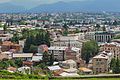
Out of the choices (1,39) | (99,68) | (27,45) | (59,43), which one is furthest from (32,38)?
(99,68)

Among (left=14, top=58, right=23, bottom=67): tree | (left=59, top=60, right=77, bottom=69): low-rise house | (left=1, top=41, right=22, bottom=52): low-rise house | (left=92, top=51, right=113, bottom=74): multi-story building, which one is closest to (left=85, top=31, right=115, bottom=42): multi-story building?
(left=1, top=41, right=22, bottom=52): low-rise house

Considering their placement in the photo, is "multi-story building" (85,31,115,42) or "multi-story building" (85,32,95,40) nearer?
"multi-story building" (85,31,115,42)

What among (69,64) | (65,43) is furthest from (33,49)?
(69,64)

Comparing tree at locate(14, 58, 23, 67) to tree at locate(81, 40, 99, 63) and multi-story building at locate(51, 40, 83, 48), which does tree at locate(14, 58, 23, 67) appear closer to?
tree at locate(81, 40, 99, 63)

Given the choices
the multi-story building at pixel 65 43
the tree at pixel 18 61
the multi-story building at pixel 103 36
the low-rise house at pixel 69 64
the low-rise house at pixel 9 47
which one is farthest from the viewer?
the multi-story building at pixel 103 36

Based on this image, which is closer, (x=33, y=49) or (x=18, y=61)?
(x=18, y=61)

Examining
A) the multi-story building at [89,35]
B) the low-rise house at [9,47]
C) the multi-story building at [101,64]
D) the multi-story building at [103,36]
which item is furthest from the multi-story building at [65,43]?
the multi-story building at [101,64]

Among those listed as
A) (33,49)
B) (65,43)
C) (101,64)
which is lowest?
(65,43)

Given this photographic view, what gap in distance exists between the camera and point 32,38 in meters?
40.4

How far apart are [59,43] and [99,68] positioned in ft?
48.1

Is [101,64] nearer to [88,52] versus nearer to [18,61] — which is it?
[88,52]

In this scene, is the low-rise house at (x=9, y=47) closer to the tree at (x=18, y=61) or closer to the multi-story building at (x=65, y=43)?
the multi-story building at (x=65, y=43)

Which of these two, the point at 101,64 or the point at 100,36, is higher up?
the point at 101,64

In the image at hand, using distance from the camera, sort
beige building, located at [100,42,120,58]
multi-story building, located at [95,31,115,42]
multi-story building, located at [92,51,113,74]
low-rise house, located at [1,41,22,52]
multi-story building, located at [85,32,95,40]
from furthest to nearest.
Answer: multi-story building, located at [85,32,95,40]
multi-story building, located at [95,31,115,42]
low-rise house, located at [1,41,22,52]
beige building, located at [100,42,120,58]
multi-story building, located at [92,51,113,74]
